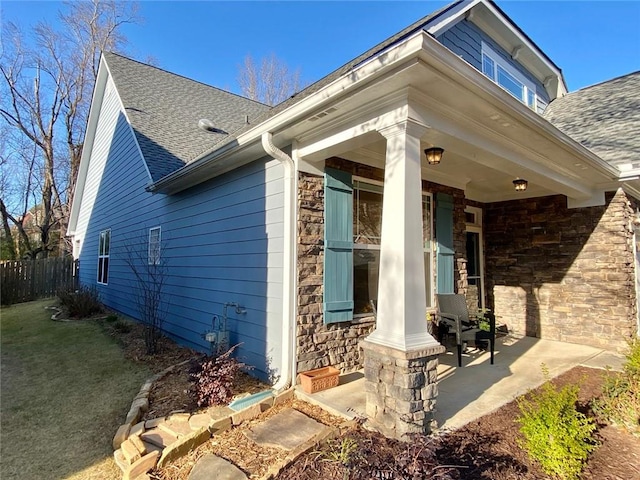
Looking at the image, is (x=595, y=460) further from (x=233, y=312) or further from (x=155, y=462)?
(x=233, y=312)

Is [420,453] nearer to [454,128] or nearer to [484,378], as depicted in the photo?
[484,378]

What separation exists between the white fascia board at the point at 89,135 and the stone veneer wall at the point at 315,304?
8886mm

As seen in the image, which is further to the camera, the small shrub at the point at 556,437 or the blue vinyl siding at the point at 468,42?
the blue vinyl siding at the point at 468,42

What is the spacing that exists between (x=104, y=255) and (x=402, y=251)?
9978mm

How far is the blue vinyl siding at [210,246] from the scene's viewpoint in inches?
159

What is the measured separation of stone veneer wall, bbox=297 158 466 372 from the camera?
12.4 ft

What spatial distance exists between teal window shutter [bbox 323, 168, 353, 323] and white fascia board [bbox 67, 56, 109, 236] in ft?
29.3

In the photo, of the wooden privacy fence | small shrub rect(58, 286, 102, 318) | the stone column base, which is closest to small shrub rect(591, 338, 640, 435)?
the stone column base

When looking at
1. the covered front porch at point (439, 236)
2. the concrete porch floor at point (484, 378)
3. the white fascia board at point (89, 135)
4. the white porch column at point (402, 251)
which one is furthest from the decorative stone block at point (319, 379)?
the white fascia board at point (89, 135)

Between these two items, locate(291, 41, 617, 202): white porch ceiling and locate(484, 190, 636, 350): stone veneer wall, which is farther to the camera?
locate(484, 190, 636, 350): stone veneer wall

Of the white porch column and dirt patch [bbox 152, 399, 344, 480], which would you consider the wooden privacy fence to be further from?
the white porch column

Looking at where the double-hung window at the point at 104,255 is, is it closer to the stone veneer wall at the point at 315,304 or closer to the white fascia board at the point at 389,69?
the white fascia board at the point at 389,69

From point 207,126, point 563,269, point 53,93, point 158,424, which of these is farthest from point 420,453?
point 53,93

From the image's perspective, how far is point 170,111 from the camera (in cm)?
884
